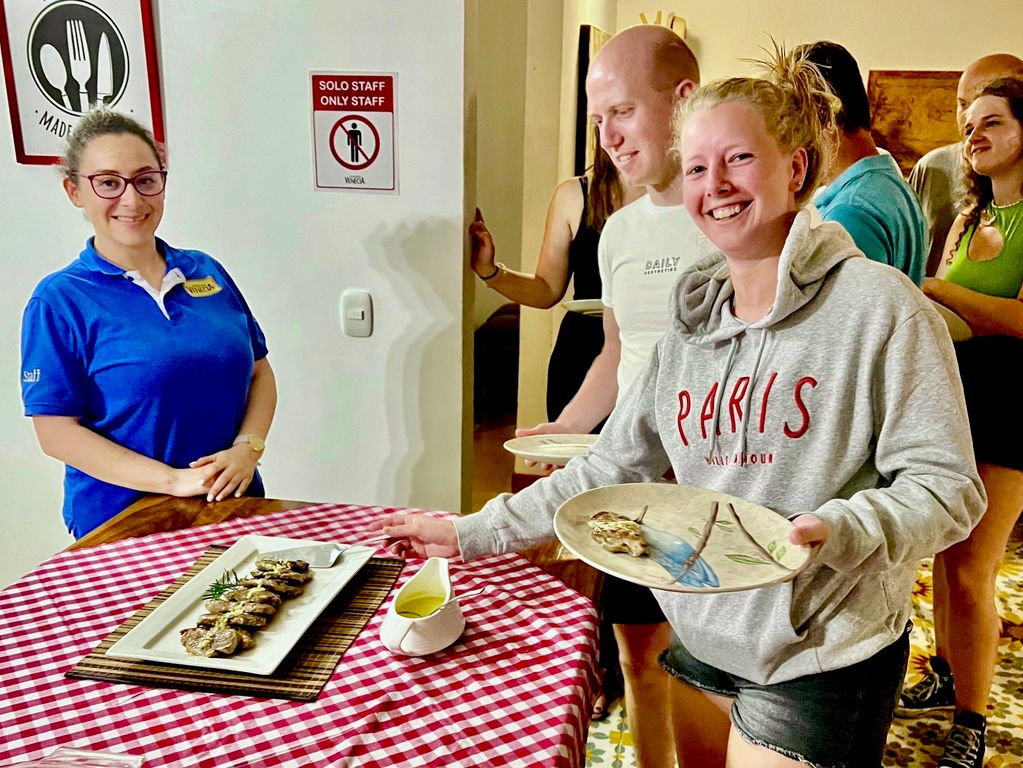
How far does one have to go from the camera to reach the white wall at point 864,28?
4.11m

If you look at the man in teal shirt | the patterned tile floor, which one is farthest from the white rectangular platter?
the patterned tile floor

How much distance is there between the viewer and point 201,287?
5.64 ft

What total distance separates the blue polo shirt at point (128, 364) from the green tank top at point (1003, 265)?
6.09ft

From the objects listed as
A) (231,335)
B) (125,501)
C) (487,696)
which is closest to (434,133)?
(231,335)

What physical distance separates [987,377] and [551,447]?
1.26 metres

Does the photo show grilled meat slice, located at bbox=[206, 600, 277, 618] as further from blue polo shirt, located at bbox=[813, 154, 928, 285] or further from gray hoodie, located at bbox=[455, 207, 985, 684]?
blue polo shirt, located at bbox=[813, 154, 928, 285]

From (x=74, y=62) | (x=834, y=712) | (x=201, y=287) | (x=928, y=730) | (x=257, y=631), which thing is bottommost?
(x=928, y=730)

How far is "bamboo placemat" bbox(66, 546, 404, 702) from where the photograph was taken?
1.00 meters

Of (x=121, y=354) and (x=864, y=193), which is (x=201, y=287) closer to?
(x=121, y=354)

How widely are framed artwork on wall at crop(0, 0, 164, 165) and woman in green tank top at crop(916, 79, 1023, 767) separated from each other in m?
2.09

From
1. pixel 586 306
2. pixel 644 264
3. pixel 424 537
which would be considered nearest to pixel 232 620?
pixel 424 537

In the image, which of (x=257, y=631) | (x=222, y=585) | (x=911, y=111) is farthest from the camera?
(x=911, y=111)

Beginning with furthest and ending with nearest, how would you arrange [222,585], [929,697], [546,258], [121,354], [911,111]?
[911,111], [929,697], [546,258], [121,354], [222,585]

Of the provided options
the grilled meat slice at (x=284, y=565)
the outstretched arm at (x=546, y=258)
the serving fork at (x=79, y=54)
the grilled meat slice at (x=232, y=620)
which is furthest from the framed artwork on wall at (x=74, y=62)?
the grilled meat slice at (x=232, y=620)
